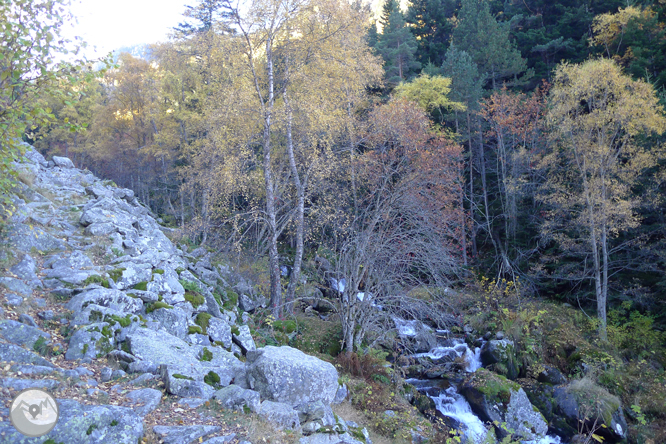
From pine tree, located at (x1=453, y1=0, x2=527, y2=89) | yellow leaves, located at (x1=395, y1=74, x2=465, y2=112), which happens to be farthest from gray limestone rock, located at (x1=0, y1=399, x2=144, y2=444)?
pine tree, located at (x1=453, y1=0, x2=527, y2=89)

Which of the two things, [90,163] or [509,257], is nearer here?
[509,257]

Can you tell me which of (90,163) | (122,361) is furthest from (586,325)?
(90,163)

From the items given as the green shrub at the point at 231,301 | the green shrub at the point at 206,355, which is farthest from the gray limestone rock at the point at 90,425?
the green shrub at the point at 231,301

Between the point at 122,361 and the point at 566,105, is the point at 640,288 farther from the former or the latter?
the point at 122,361

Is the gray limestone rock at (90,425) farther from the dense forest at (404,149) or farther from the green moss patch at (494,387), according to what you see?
the green moss patch at (494,387)

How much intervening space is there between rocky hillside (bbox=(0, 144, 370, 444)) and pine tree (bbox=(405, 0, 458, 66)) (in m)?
30.8

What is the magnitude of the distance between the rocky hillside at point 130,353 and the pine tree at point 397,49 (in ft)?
74.0

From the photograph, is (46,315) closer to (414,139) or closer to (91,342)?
(91,342)

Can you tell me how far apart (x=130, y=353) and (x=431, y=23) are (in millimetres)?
36763

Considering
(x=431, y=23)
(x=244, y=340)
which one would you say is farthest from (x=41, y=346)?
(x=431, y=23)

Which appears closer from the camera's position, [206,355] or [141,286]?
[206,355]

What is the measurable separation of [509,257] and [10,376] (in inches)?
851

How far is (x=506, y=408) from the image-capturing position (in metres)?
10.8

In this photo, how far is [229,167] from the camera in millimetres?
13023
